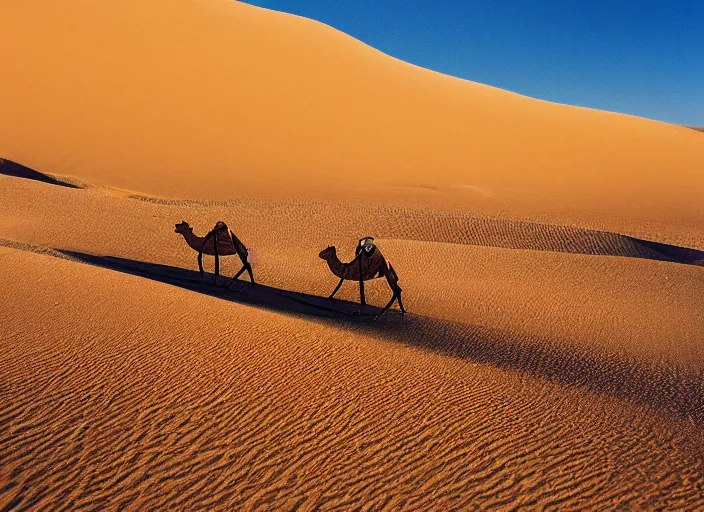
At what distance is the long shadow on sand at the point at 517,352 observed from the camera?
679cm

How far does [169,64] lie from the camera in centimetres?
4212

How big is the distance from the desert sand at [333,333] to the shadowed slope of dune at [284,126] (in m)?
0.33

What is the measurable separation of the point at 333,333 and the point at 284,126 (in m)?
31.8

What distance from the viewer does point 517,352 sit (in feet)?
26.9

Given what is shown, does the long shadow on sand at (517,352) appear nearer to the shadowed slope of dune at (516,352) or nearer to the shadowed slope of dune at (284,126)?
the shadowed slope of dune at (516,352)

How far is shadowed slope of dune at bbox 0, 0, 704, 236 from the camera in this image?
27438mm

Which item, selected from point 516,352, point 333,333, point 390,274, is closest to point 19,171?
point 390,274

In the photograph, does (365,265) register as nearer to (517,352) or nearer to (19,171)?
(517,352)

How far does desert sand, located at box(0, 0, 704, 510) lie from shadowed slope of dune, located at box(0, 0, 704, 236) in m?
0.33

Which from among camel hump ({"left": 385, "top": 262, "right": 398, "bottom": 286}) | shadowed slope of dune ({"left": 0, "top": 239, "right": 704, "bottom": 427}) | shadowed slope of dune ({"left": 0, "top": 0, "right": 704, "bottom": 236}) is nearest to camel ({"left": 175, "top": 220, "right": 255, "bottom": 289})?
shadowed slope of dune ({"left": 0, "top": 239, "right": 704, "bottom": 427})

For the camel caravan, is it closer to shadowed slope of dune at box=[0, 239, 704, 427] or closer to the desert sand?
shadowed slope of dune at box=[0, 239, 704, 427]

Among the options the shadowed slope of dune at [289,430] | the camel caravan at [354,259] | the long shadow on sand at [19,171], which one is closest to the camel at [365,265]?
the camel caravan at [354,259]

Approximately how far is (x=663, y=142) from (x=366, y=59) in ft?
85.0

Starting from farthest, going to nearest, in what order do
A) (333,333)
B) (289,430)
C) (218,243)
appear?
(218,243), (333,333), (289,430)
